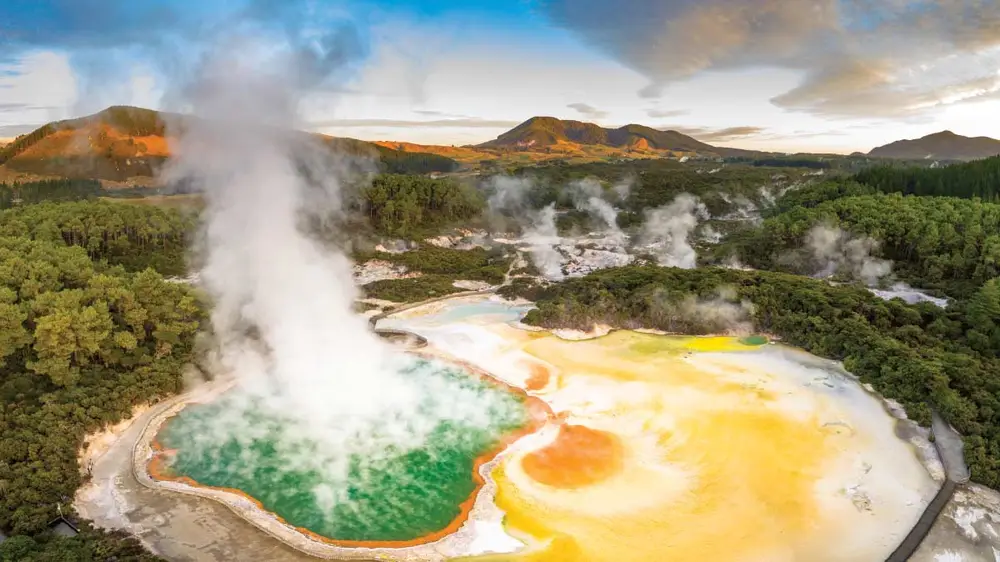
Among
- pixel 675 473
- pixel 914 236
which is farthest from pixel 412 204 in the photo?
pixel 675 473

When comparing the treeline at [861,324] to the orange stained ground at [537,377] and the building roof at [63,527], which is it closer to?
the orange stained ground at [537,377]

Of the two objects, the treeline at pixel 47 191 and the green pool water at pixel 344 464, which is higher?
the treeline at pixel 47 191

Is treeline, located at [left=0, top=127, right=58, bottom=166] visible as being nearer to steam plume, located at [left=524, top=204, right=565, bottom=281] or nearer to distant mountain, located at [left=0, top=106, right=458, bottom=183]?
distant mountain, located at [left=0, top=106, right=458, bottom=183]

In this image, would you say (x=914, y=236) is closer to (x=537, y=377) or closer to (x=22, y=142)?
(x=537, y=377)

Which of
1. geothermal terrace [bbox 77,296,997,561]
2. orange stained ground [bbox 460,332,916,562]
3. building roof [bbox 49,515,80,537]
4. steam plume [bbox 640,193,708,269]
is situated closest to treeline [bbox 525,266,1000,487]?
geothermal terrace [bbox 77,296,997,561]

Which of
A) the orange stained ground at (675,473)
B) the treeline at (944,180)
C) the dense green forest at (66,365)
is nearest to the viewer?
the orange stained ground at (675,473)

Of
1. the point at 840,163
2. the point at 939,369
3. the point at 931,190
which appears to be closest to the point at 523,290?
the point at 939,369

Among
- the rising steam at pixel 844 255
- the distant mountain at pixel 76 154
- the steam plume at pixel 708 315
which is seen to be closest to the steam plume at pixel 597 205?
the rising steam at pixel 844 255
